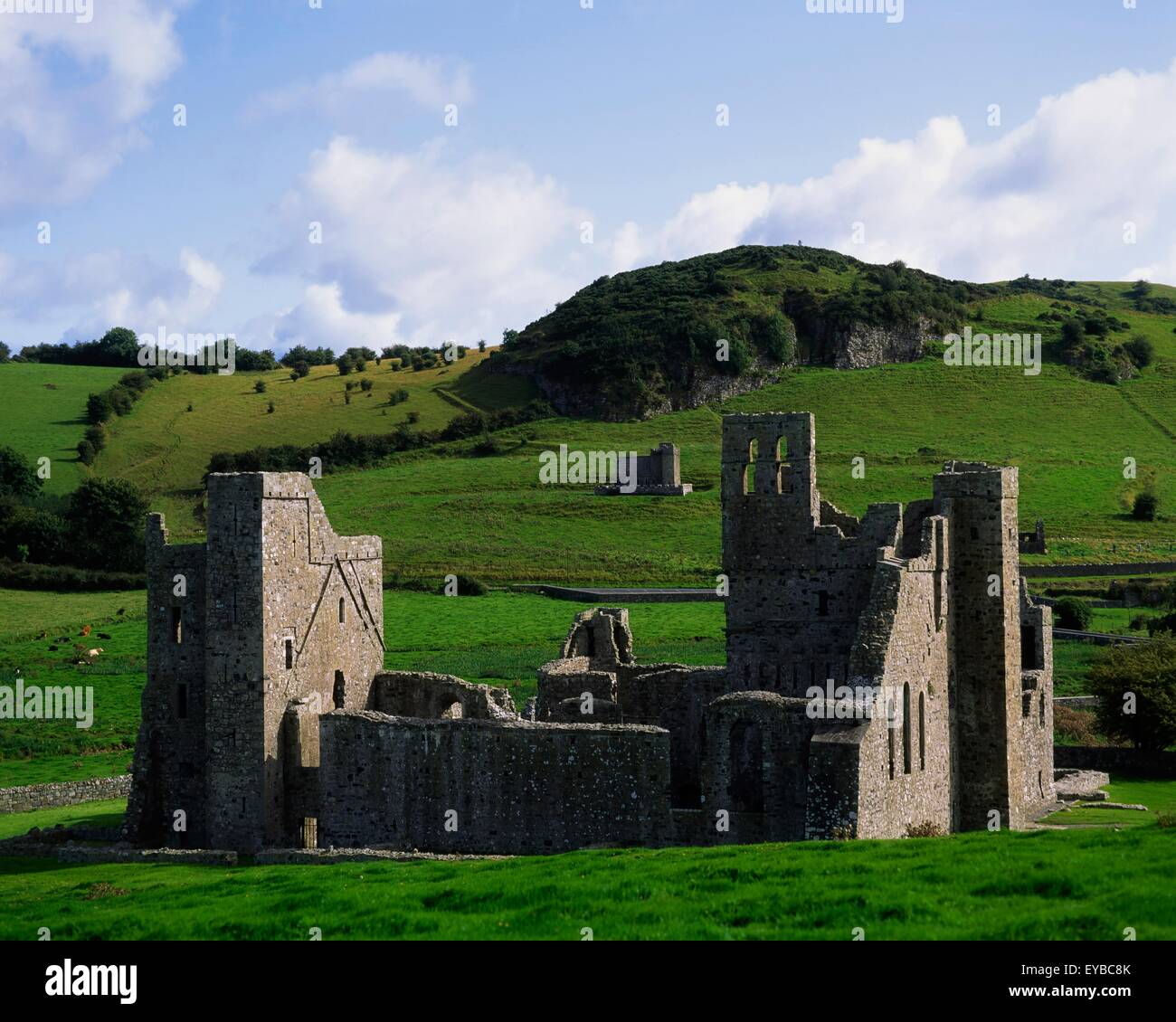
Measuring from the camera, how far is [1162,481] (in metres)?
118

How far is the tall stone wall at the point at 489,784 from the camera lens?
33.1 meters

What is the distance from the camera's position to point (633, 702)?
139ft

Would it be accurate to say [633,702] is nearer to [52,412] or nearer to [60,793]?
[60,793]

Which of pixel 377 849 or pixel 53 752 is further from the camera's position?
pixel 53 752

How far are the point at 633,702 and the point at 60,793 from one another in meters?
20.0

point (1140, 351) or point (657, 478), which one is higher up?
point (1140, 351)

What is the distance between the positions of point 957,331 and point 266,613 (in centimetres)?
13736

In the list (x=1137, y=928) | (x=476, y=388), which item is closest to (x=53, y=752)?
(x=1137, y=928)

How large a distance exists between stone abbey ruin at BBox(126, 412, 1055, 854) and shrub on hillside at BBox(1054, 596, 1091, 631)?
129ft

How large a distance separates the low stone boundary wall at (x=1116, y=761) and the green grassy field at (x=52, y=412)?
8393cm

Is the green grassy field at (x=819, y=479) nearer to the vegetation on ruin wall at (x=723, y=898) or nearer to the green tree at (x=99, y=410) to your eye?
the green tree at (x=99, y=410)

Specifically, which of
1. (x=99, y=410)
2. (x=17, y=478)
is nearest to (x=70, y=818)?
(x=17, y=478)

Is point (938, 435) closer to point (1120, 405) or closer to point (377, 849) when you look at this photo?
point (1120, 405)

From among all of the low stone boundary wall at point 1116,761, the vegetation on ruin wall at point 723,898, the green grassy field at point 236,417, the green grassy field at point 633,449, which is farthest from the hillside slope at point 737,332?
the vegetation on ruin wall at point 723,898
